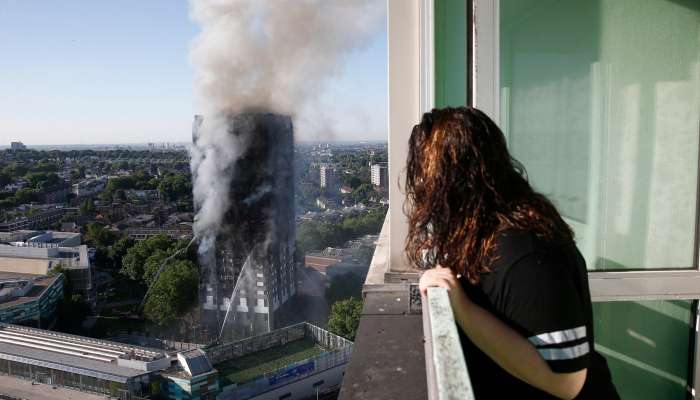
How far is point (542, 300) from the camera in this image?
0.53 m

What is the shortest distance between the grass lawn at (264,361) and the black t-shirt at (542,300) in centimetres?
1444

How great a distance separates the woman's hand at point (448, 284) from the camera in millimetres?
551

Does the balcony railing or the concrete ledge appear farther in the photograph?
the concrete ledge

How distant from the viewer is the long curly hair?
1.93ft

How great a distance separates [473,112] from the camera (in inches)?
24.6

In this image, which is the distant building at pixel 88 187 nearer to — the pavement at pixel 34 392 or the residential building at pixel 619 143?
the pavement at pixel 34 392

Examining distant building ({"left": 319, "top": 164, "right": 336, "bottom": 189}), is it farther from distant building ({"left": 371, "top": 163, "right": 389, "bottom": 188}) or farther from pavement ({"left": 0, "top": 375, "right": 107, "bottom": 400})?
pavement ({"left": 0, "top": 375, "right": 107, "bottom": 400})

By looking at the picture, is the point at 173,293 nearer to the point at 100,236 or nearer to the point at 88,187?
the point at 100,236

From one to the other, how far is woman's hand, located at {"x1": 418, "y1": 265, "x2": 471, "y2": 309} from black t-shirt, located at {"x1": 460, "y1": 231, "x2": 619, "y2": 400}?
0.03 metres

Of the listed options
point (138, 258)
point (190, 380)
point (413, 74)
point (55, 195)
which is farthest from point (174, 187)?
point (413, 74)

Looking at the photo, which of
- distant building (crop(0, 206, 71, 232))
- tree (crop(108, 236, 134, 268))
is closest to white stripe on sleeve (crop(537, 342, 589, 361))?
tree (crop(108, 236, 134, 268))

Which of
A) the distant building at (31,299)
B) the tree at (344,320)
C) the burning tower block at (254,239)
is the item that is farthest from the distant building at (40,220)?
the tree at (344,320)

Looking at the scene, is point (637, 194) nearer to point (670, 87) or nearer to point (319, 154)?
point (670, 87)

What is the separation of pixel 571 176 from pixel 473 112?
90 cm
